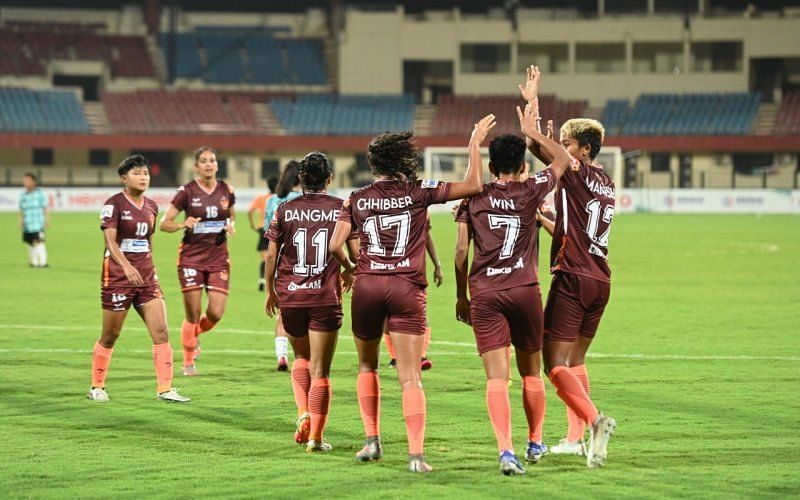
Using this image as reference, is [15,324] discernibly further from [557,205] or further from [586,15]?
[586,15]

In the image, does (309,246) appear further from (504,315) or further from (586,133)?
(586,133)

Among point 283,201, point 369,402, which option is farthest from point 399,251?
point 283,201

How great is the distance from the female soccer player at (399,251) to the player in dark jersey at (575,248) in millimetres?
722

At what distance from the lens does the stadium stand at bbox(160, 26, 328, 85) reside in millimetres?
68625

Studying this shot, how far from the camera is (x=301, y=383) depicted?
8844 mm

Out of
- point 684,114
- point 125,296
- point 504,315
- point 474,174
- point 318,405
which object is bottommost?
point 318,405

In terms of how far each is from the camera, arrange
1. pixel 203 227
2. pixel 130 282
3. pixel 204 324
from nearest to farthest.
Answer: pixel 130 282
pixel 203 227
pixel 204 324

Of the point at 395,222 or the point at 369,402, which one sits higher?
the point at 395,222

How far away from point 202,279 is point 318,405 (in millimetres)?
4510

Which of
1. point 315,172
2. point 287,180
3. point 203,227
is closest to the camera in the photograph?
point 315,172

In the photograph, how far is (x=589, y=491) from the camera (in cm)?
704

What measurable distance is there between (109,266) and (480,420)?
3.62 m

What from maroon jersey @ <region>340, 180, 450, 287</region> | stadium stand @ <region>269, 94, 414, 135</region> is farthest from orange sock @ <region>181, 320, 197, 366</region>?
stadium stand @ <region>269, 94, 414, 135</region>

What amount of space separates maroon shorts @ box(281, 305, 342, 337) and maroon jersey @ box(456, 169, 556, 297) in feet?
4.69
